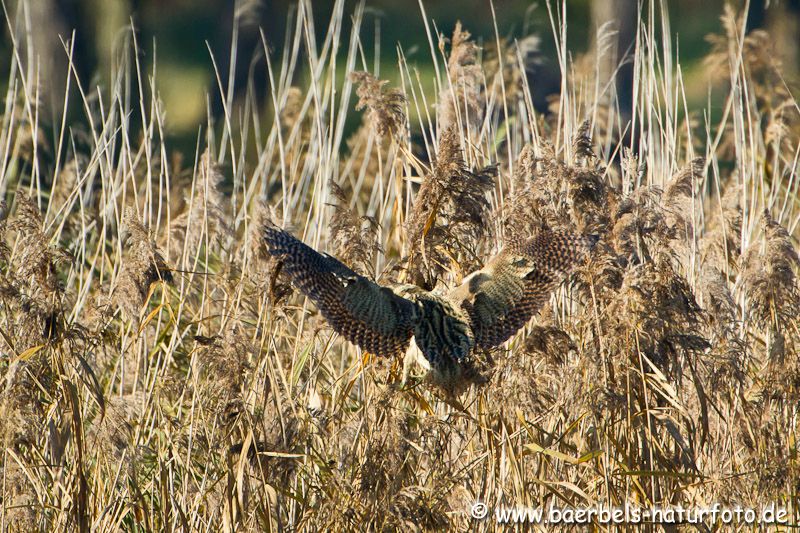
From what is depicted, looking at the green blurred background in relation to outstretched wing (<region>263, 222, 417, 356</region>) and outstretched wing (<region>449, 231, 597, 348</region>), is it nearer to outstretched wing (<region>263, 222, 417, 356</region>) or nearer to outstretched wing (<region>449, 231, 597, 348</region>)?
outstretched wing (<region>449, 231, 597, 348</region>)

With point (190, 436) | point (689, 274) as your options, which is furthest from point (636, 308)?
point (190, 436)

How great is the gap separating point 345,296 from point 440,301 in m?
0.27

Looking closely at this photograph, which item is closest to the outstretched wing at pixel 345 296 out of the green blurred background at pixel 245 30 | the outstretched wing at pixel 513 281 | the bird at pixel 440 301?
the bird at pixel 440 301

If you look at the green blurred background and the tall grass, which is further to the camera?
the green blurred background

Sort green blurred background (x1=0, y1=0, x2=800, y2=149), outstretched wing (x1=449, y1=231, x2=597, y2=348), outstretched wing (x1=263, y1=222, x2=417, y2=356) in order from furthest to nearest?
green blurred background (x1=0, y1=0, x2=800, y2=149), outstretched wing (x1=449, y1=231, x2=597, y2=348), outstretched wing (x1=263, y1=222, x2=417, y2=356)

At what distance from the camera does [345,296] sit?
2.43 meters

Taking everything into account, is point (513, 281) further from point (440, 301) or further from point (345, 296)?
point (345, 296)

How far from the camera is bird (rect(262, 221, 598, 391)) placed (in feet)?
7.88

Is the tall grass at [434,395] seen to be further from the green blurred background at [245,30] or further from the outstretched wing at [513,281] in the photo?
the green blurred background at [245,30]

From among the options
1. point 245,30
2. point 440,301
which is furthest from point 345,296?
point 245,30

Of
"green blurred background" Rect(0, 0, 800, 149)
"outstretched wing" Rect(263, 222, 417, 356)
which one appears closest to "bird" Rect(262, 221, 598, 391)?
"outstretched wing" Rect(263, 222, 417, 356)

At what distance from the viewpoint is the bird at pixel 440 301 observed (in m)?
2.40

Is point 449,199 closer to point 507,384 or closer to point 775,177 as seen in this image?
point 507,384

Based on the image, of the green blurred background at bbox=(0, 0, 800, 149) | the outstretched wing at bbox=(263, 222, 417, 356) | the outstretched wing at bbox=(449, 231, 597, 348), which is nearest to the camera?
the outstretched wing at bbox=(263, 222, 417, 356)
